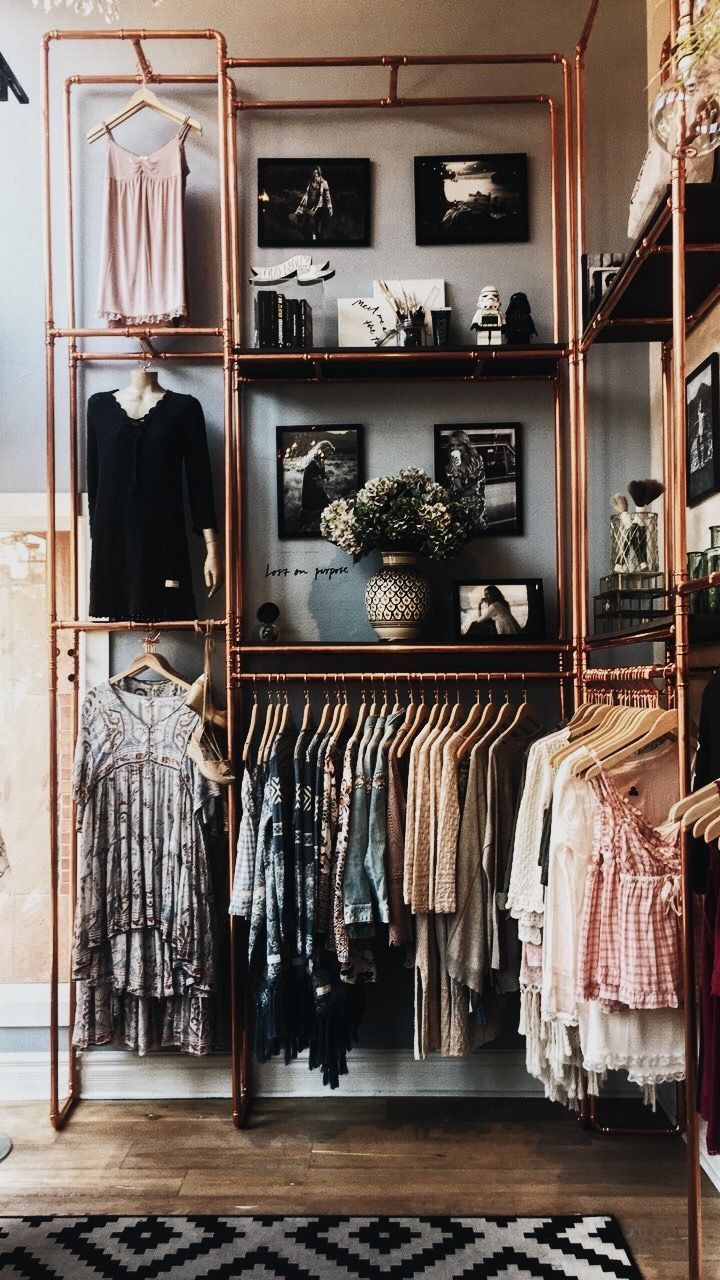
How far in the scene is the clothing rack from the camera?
320 cm

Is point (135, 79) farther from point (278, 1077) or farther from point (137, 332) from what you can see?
point (278, 1077)

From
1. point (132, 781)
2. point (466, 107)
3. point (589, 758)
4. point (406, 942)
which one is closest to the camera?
point (589, 758)

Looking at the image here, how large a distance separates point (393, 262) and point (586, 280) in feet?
2.37

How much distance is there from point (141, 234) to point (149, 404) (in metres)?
0.59

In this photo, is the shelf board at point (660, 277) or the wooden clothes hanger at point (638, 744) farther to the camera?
the wooden clothes hanger at point (638, 744)

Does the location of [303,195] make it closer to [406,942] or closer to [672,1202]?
[406,942]

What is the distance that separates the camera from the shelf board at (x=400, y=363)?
319 cm

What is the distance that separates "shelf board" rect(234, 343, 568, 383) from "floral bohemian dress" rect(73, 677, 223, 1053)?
1164 mm

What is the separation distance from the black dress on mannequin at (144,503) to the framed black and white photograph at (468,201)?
1058 mm

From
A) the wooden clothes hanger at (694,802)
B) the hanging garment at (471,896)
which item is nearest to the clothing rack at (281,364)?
the hanging garment at (471,896)

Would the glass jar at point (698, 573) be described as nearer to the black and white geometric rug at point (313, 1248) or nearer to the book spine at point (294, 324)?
the book spine at point (294, 324)

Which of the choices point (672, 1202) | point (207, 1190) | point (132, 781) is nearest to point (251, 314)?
point (132, 781)

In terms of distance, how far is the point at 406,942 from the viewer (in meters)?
3.08

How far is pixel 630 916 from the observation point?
86.4 inches
